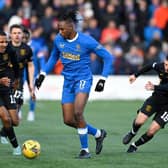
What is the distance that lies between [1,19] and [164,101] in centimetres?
1367

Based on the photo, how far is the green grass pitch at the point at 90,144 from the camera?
35.5ft

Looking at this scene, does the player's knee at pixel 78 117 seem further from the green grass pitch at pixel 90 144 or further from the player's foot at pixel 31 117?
the player's foot at pixel 31 117

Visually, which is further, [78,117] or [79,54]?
[79,54]

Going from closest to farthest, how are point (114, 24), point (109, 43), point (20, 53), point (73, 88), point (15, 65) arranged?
point (73, 88), point (15, 65), point (20, 53), point (109, 43), point (114, 24)

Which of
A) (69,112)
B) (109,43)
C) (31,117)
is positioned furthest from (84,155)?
(109,43)

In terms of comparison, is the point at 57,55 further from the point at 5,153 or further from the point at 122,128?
the point at 122,128

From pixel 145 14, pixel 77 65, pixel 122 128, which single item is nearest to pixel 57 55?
pixel 77 65

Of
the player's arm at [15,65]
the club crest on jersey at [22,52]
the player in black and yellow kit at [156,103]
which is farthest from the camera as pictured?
the club crest on jersey at [22,52]

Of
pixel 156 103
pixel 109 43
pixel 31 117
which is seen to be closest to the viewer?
pixel 156 103

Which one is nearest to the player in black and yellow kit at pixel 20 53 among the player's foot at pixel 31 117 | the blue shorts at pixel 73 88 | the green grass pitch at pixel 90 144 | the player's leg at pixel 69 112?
the green grass pitch at pixel 90 144

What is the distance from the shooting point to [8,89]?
1199 centimetres

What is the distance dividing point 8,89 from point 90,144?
2.24 meters

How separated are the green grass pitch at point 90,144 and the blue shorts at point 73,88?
36.0 inches

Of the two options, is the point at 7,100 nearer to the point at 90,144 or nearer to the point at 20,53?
the point at 90,144
